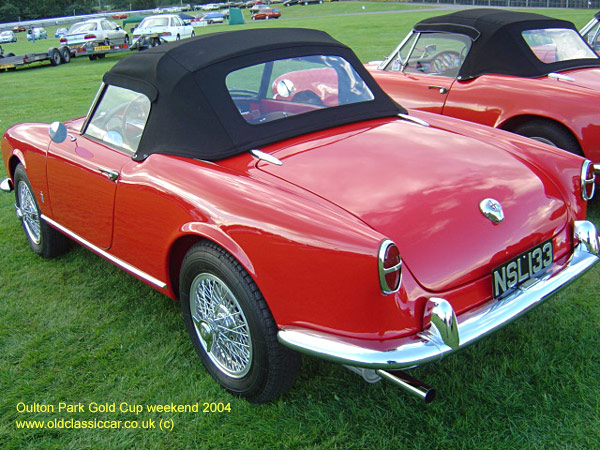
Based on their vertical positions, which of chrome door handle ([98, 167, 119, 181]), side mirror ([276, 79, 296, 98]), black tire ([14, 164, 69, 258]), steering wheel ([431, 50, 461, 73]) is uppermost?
side mirror ([276, 79, 296, 98])

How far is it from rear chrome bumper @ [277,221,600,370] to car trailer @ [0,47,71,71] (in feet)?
67.4

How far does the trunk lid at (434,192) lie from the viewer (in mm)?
2248

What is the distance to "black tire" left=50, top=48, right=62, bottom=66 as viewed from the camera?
2073cm

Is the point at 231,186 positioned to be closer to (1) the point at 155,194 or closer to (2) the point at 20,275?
(1) the point at 155,194

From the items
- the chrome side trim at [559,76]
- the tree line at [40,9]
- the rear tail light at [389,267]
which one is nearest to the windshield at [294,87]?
the rear tail light at [389,267]

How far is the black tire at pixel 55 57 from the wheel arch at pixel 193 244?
2061 cm

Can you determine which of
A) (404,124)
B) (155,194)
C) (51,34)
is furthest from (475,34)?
(51,34)

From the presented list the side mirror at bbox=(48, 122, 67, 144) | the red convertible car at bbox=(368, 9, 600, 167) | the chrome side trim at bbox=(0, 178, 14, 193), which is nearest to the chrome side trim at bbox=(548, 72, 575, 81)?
the red convertible car at bbox=(368, 9, 600, 167)

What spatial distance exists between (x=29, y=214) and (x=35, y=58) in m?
18.0

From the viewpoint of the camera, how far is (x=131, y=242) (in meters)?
3.05

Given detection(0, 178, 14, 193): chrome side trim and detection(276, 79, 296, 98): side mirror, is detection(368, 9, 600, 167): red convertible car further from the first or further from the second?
detection(0, 178, 14, 193): chrome side trim

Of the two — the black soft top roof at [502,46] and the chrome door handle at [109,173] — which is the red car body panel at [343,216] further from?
the black soft top roof at [502,46]

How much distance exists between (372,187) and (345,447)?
109 centimetres

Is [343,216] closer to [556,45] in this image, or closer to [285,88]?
[285,88]
